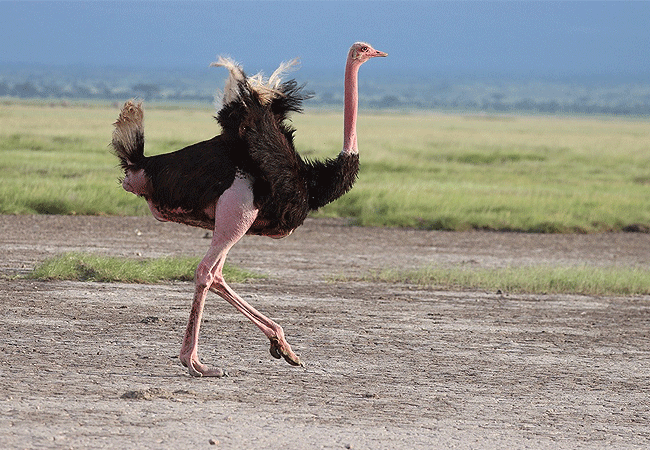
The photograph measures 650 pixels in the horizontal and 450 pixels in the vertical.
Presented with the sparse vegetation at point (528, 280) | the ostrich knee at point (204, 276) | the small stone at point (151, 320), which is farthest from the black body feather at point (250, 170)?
the sparse vegetation at point (528, 280)

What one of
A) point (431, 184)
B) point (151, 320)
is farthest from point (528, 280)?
point (431, 184)

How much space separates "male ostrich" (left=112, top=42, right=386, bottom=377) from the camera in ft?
22.6

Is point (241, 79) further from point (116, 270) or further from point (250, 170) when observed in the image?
point (116, 270)

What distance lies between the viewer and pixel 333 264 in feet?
42.8

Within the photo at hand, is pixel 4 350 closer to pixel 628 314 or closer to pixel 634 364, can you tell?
pixel 634 364

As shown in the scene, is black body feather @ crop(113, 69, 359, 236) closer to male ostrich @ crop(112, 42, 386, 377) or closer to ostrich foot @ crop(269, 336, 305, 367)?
male ostrich @ crop(112, 42, 386, 377)

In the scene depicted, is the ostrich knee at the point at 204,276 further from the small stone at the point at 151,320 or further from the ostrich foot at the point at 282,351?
the small stone at the point at 151,320

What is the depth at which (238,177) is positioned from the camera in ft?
22.6

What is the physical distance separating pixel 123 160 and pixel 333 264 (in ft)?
19.7

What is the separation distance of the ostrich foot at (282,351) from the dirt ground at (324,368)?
11 cm

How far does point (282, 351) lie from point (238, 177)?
1.10 meters

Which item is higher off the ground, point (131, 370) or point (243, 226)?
point (243, 226)

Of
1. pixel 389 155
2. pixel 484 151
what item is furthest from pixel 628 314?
pixel 484 151

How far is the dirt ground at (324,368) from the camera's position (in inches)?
226
